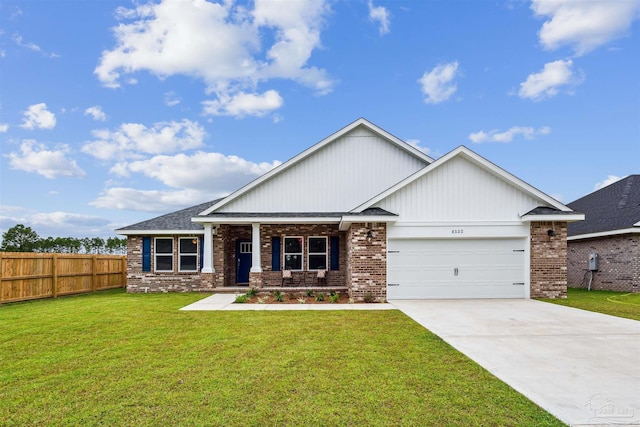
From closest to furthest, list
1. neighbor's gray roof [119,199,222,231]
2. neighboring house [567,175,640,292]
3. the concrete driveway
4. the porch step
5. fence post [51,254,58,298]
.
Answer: the concrete driveway → the porch step → fence post [51,254,58,298] → neighboring house [567,175,640,292] → neighbor's gray roof [119,199,222,231]

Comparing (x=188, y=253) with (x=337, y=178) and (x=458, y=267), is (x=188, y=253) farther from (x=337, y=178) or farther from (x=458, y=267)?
(x=458, y=267)

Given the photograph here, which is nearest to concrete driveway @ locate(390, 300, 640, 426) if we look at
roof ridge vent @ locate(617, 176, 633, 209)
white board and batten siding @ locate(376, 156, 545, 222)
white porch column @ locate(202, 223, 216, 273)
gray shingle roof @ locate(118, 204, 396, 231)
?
white board and batten siding @ locate(376, 156, 545, 222)

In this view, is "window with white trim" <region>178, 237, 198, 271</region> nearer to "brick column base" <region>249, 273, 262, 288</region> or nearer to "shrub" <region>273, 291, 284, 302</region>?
"brick column base" <region>249, 273, 262, 288</region>

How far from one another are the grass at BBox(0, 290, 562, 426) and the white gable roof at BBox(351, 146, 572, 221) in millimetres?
5555

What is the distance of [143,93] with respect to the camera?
17750 millimetres

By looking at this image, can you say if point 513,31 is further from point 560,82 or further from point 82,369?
point 82,369

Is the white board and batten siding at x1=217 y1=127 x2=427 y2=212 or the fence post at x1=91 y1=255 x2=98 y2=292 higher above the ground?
the white board and batten siding at x1=217 y1=127 x2=427 y2=212

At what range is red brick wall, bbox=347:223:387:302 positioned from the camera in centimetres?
1349

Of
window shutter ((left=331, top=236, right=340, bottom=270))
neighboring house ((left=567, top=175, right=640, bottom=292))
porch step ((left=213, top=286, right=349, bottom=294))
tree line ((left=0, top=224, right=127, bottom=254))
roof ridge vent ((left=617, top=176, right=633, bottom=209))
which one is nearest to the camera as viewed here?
porch step ((left=213, top=286, right=349, bottom=294))

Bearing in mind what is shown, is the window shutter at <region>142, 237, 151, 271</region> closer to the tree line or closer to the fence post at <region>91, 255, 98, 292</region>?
the fence post at <region>91, 255, 98, 292</region>

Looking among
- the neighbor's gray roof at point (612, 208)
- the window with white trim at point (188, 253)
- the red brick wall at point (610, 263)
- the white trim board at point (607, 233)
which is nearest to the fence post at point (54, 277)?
the window with white trim at point (188, 253)

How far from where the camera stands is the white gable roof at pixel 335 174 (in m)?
16.4

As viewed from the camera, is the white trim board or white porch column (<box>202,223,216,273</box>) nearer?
white porch column (<box>202,223,216,273</box>)

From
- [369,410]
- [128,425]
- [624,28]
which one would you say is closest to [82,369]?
[128,425]
